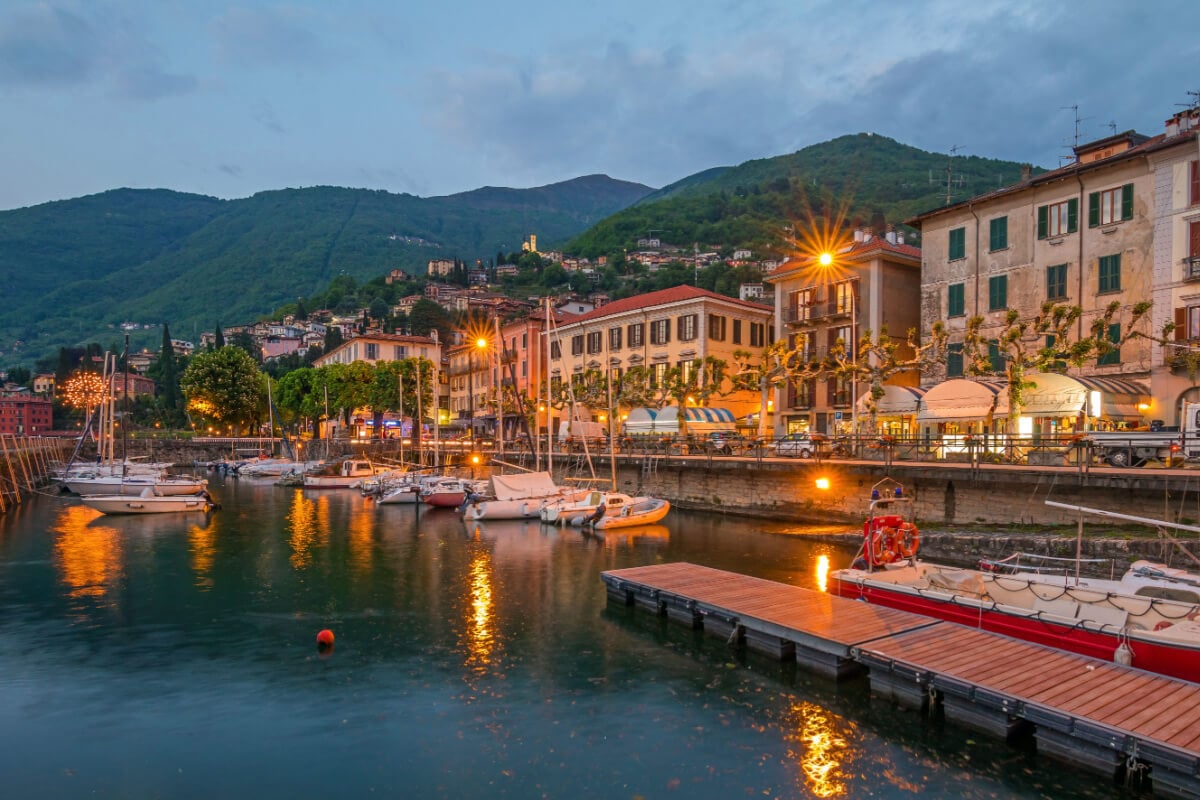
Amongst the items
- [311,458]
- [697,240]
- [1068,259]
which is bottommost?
[311,458]

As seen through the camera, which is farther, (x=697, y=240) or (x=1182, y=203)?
(x=697, y=240)

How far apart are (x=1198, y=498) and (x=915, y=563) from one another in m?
11.0

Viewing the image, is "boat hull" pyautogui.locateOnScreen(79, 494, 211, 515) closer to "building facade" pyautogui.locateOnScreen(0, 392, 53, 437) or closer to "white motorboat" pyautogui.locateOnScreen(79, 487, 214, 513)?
"white motorboat" pyautogui.locateOnScreen(79, 487, 214, 513)

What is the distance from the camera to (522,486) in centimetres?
4384

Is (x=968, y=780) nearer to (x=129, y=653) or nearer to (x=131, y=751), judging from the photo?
(x=131, y=751)

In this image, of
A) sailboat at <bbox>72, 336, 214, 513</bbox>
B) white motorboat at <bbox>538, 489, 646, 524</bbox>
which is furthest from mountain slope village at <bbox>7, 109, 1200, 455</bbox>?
sailboat at <bbox>72, 336, 214, 513</bbox>

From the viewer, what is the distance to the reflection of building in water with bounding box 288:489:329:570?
31594 millimetres

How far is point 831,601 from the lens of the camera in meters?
18.6

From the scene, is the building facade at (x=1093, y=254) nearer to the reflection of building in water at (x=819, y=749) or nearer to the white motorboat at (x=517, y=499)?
the white motorboat at (x=517, y=499)

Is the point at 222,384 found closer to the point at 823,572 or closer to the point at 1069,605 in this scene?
the point at 823,572

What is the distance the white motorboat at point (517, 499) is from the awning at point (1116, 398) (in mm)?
24389

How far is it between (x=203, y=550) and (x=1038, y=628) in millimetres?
31115

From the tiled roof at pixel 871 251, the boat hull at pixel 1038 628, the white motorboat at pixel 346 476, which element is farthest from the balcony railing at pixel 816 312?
the white motorboat at pixel 346 476

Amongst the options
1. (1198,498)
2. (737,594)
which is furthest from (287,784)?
(1198,498)
